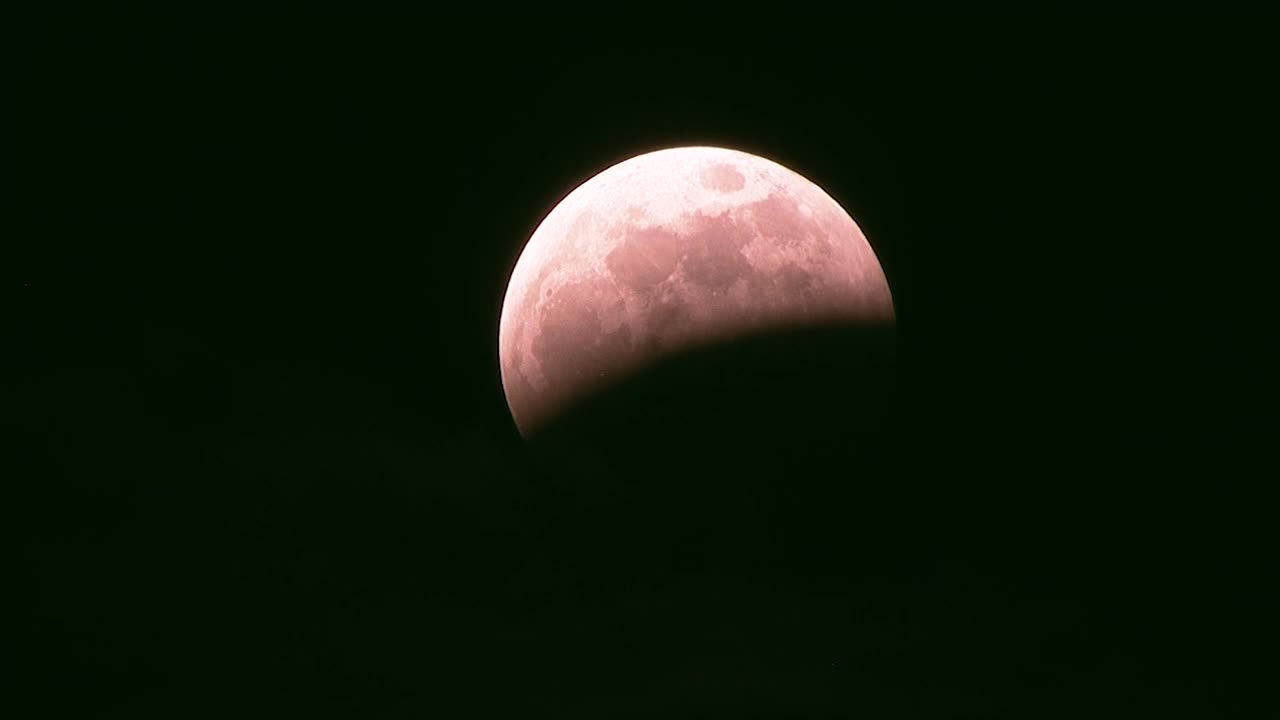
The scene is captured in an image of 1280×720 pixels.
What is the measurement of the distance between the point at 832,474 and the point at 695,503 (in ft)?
2.12

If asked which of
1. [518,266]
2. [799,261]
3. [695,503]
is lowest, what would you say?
[695,503]

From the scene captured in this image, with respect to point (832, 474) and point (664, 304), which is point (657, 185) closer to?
point (664, 304)

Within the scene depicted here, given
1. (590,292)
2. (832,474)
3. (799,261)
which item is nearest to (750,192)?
(799,261)

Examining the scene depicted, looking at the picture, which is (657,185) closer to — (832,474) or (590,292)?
(590,292)

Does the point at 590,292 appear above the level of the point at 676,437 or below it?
above

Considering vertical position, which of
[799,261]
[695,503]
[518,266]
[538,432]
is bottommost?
[695,503]

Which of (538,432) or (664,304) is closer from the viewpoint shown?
(664,304)

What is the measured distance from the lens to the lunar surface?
236 inches

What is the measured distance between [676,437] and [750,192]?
118cm

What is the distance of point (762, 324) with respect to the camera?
6020 millimetres

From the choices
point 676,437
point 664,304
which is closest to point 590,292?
point 664,304

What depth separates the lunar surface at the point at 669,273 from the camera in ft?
19.7

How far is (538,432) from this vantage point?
6434 mm

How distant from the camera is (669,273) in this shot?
236 inches
